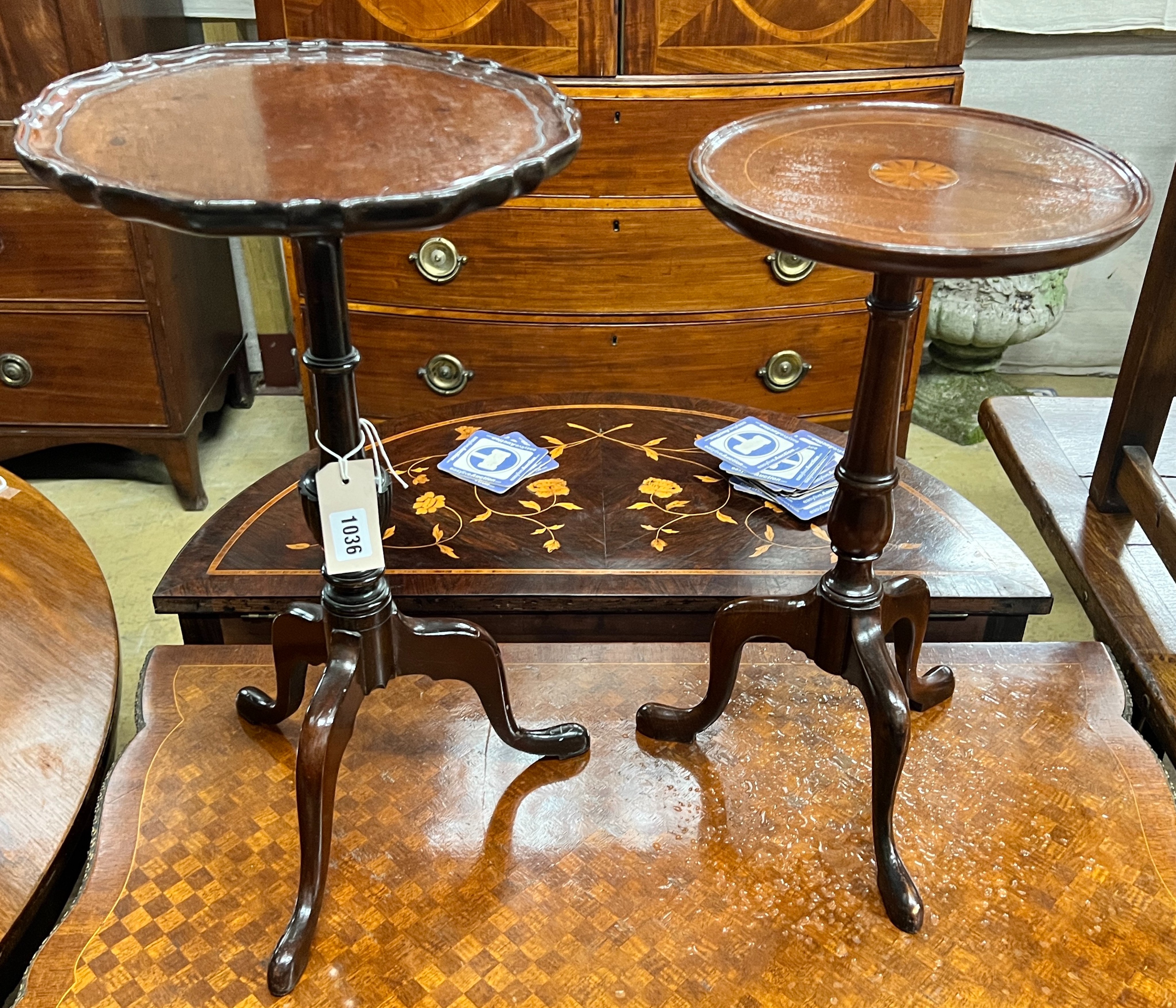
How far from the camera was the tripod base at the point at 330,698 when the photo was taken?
1.16 meters

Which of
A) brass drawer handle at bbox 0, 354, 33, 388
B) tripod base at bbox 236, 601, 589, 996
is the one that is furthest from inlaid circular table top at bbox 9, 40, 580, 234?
brass drawer handle at bbox 0, 354, 33, 388

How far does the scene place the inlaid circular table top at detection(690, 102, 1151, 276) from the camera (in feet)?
3.10

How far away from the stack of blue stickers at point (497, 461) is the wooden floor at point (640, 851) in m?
0.36

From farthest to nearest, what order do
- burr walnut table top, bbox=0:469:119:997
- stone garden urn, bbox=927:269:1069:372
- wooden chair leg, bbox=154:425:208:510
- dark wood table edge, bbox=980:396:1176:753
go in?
stone garden urn, bbox=927:269:1069:372 → wooden chair leg, bbox=154:425:208:510 → dark wood table edge, bbox=980:396:1176:753 → burr walnut table top, bbox=0:469:119:997

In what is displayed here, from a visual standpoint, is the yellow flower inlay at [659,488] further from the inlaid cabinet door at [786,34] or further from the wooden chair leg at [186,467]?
the wooden chair leg at [186,467]

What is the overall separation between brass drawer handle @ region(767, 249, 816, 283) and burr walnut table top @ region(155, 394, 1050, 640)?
62 centimetres

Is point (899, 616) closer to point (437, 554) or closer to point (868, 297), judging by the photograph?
point (868, 297)

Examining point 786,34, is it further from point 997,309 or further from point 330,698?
point 330,698

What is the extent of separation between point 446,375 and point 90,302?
79cm

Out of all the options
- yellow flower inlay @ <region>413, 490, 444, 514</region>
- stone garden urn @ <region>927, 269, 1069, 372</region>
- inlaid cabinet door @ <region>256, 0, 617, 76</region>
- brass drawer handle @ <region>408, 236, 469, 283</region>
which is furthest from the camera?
stone garden urn @ <region>927, 269, 1069, 372</region>

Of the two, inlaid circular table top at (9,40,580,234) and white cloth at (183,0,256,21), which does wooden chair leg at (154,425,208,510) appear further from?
inlaid circular table top at (9,40,580,234)

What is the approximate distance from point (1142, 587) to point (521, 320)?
1317mm

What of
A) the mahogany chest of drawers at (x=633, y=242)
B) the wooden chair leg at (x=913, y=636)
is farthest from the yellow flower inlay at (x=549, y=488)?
the wooden chair leg at (x=913, y=636)

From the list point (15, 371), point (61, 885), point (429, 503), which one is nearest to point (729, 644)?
point (429, 503)
